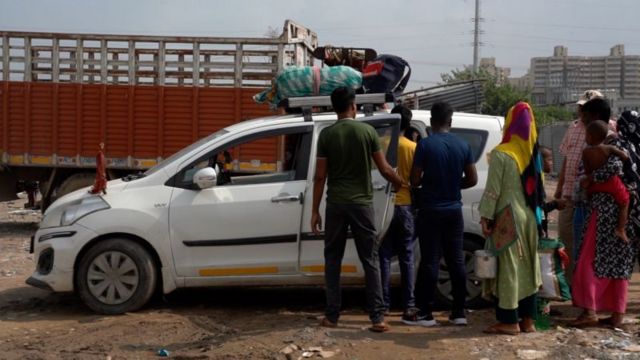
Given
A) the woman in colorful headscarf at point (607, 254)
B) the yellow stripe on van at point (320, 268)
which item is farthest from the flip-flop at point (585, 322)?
the yellow stripe on van at point (320, 268)

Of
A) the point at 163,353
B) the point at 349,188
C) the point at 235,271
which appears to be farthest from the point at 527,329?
the point at 163,353

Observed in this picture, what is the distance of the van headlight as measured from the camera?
6.69 meters

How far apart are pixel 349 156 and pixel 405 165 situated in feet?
2.40

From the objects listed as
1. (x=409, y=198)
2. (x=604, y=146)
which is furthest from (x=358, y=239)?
(x=604, y=146)

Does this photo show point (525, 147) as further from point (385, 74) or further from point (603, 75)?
point (603, 75)

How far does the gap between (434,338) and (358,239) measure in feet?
3.01

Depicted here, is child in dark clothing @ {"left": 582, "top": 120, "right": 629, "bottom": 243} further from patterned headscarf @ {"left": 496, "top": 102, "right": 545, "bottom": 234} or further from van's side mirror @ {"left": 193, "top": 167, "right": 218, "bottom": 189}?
van's side mirror @ {"left": 193, "top": 167, "right": 218, "bottom": 189}

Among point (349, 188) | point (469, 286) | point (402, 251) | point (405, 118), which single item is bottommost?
point (469, 286)

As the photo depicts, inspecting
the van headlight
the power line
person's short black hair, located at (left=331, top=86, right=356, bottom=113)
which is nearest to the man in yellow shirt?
person's short black hair, located at (left=331, top=86, right=356, bottom=113)

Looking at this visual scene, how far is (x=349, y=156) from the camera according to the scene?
5754 millimetres

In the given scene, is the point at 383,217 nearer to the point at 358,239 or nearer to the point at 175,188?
the point at 358,239

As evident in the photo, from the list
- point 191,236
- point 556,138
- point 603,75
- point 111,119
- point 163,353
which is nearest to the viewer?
point 163,353

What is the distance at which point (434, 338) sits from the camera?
580 centimetres

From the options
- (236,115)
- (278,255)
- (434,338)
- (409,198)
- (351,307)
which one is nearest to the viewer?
(434,338)
